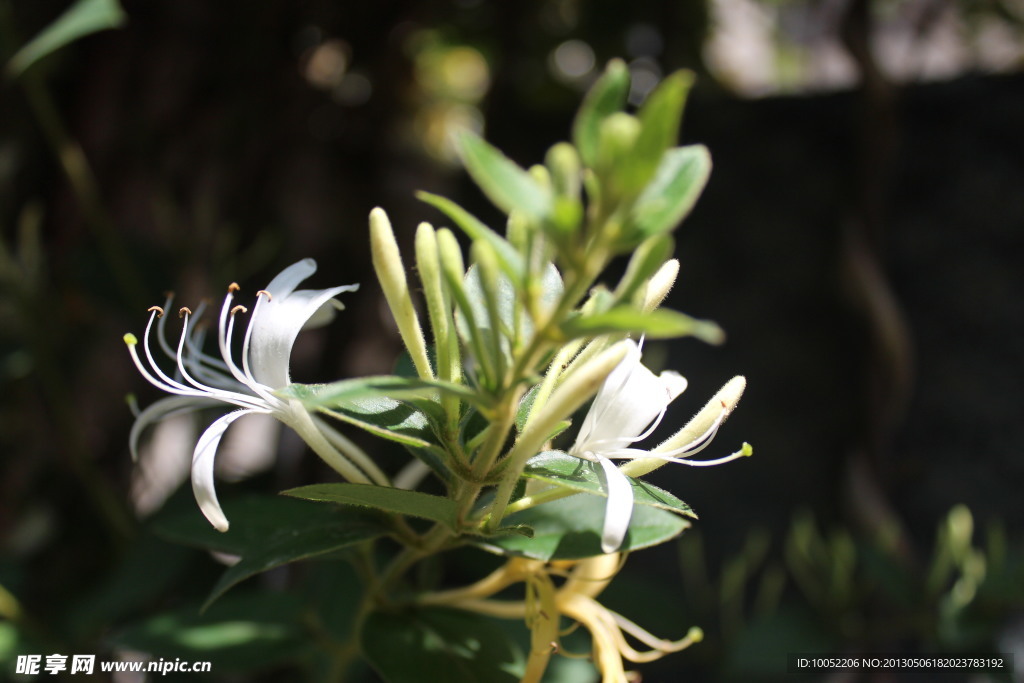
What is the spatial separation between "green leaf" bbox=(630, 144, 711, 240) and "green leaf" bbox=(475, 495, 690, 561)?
0.13m

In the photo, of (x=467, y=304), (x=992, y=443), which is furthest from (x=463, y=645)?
(x=992, y=443)

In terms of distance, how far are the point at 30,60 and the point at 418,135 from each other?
0.73 meters

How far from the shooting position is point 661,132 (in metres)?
0.21

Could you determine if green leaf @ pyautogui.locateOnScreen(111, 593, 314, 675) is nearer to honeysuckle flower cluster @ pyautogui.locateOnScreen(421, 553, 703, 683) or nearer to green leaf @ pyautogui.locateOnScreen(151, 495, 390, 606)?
green leaf @ pyautogui.locateOnScreen(151, 495, 390, 606)

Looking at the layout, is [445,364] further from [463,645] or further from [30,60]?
[30,60]

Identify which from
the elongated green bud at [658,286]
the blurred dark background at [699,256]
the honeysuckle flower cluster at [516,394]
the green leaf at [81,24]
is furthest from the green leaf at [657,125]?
the blurred dark background at [699,256]

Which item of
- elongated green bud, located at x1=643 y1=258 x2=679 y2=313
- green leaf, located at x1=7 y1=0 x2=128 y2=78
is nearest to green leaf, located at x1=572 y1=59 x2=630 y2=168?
elongated green bud, located at x1=643 y1=258 x2=679 y2=313

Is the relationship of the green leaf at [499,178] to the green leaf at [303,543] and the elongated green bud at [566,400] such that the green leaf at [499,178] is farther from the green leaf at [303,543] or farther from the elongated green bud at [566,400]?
the green leaf at [303,543]

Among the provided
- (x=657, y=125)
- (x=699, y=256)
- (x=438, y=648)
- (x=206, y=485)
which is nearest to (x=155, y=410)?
Answer: (x=206, y=485)

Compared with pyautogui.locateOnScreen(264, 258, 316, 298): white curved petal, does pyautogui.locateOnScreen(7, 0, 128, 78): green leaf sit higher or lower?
higher

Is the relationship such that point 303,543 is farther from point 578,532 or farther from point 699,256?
point 699,256

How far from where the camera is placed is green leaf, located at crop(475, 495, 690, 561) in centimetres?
32

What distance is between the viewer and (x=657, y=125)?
206mm

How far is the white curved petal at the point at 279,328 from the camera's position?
0.33 metres
